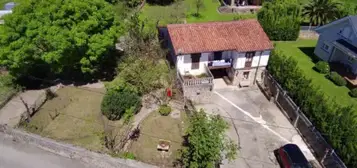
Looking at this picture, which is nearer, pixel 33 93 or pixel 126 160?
pixel 126 160

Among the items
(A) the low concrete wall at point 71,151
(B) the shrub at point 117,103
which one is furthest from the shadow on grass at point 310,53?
(A) the low concrete wall at point 71,151

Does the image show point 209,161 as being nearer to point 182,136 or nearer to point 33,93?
point 182,136

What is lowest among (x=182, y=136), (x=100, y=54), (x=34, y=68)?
(x=182, y=136)

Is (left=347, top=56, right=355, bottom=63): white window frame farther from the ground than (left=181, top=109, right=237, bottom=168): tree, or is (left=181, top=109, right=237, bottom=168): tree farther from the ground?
(left=181, top=109, right=237, bottom=168): tree

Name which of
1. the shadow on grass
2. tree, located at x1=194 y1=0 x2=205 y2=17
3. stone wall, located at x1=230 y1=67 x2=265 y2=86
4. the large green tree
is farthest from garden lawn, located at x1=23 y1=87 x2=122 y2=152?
the shadow on grass

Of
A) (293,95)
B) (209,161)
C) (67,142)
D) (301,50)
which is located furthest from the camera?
(301,50)

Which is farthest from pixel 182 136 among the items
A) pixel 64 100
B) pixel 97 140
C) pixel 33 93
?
pixel 33 93

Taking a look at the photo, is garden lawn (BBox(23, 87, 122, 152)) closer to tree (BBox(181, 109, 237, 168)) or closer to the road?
the road
